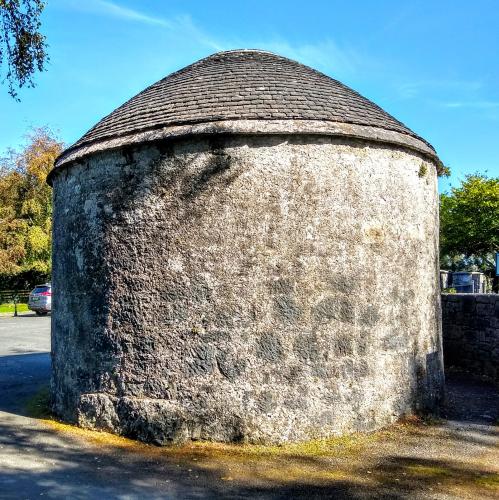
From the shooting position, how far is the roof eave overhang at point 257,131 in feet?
21.8

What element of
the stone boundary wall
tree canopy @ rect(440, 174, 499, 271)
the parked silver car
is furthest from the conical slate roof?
tree canopy @ rect(440, 174, 499, 271)

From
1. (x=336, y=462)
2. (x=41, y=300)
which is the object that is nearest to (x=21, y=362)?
(x=336, y=462)

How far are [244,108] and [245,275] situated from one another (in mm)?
2173

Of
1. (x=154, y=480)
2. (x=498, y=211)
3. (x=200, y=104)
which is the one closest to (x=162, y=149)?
(x=200, y=104)

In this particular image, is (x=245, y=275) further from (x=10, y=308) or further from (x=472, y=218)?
(x=472, y=218)

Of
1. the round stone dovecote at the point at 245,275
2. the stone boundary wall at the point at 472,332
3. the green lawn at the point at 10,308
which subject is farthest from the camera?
the green lawn at the point at 10,308

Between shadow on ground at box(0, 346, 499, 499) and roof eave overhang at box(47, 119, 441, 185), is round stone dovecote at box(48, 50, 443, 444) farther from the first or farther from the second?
shadow on ground at box(0, 346, 499, 499)

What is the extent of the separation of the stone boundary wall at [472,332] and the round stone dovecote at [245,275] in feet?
15.7

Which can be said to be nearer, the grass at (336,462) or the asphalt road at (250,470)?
A: the asphalt road at (250,470)

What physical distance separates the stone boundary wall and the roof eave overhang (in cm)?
565

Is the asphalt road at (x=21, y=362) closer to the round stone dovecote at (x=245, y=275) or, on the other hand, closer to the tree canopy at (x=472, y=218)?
the round stone dovecote at (x=245, y=275)

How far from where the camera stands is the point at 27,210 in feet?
107

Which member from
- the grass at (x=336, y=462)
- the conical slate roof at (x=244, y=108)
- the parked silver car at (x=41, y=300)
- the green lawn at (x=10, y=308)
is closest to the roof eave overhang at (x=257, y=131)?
the conical slate roof at (x=244, y=108)

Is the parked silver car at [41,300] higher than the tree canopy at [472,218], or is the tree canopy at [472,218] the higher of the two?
the tree canopy at [472,218]
